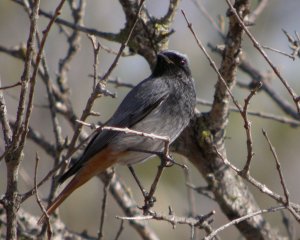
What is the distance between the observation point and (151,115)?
535 cm

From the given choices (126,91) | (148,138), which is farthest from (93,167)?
(126,91)

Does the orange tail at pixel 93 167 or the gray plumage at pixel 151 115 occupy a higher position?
the gray plumage at pixel 151 115

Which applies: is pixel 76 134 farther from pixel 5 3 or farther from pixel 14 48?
pixel 5 3

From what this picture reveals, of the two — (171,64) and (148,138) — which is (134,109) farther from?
(171,64)

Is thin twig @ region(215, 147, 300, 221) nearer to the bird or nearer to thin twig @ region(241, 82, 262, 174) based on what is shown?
thin twig @ region(241, 82, 262, 174)

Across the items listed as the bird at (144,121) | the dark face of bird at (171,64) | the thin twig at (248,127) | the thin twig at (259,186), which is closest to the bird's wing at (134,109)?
the bird at (144,121)

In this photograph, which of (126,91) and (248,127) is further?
(126,91)

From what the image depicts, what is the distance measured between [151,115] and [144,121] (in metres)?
0.07

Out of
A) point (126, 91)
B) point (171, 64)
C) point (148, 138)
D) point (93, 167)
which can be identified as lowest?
Result: point (93, 167)

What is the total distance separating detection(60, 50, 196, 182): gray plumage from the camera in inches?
207

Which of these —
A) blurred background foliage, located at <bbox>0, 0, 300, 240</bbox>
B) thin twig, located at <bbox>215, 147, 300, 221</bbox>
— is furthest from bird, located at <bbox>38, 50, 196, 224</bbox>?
blurred background foliage, located at <bbox>0, 0, 300, 240</bbox>

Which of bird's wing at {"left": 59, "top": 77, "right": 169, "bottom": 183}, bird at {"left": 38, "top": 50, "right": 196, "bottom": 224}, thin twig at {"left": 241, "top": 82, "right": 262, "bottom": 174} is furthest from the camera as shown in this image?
bird's wing at {"left": 59, "top": 77, "right": 169, "bottom": 183}

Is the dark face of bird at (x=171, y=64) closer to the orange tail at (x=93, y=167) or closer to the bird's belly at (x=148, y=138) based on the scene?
the bird's belly at (x=148, y=138)

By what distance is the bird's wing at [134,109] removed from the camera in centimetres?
530
